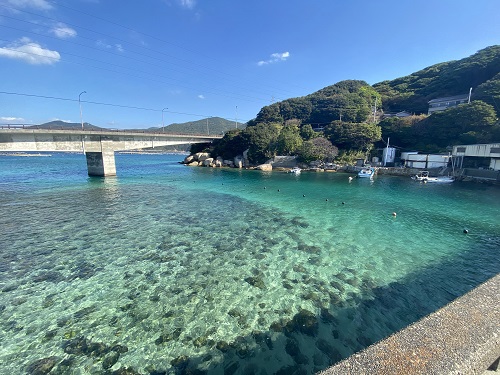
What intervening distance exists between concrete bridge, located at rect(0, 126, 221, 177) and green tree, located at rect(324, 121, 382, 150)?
43.2 metres

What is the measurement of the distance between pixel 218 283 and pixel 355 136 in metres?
58.4

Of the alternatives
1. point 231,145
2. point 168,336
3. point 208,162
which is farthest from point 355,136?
point 168,336

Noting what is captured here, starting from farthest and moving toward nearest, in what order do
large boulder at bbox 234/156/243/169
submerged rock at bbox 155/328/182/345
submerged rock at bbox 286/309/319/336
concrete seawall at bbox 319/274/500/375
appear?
large boulder at bbox 234/156/243/169 → submerged rock at bbox 286/309/319/336 → submerged rock at bbox 155/328/182/345 → concrete seawall at bbox 319/274/500/375

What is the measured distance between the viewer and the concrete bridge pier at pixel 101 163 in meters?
41.8

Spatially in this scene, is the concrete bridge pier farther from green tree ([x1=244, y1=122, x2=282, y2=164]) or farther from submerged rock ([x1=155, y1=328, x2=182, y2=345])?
submerged rock ([x1=155, y1=328, x2=182, y2=345])

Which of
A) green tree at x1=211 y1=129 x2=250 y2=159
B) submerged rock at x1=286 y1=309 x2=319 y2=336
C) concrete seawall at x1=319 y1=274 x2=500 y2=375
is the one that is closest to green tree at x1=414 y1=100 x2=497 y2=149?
green tree at x1=211 y1=129 x2=250 y2=159

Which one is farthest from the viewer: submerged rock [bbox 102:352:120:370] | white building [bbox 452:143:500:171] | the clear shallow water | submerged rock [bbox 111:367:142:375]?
white building [bbox 452:143:500:171]

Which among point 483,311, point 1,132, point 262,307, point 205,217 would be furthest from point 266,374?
point 1,132

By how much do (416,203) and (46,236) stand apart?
102ft

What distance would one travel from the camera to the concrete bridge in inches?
1262

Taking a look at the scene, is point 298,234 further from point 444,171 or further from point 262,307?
point 444,171

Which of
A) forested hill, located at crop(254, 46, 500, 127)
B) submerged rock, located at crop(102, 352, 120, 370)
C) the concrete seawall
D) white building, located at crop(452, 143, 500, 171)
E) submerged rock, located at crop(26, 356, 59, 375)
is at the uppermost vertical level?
forested hill, located at crop(254, 46, 500, 127)

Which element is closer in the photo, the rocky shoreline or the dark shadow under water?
the dark shadow under water

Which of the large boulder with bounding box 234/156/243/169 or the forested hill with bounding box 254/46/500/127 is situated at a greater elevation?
the forested hill with bounding box 254/46/500/127
